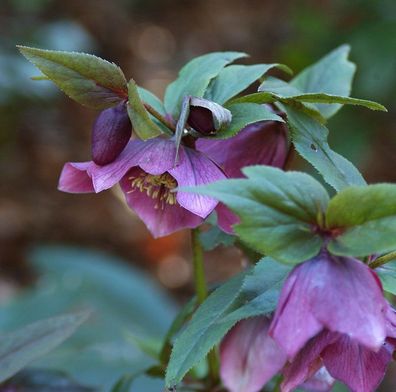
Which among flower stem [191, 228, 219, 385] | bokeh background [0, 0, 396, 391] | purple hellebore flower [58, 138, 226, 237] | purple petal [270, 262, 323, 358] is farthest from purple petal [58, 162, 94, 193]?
bokeh background [0, 0, 396, 391]

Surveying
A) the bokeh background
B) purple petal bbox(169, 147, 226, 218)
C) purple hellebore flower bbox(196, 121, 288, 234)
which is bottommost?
the bokeh background

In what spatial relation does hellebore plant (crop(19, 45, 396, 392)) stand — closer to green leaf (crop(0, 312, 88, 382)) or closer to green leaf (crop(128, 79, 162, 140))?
green leaf (crop(128, 79, 162, 140))

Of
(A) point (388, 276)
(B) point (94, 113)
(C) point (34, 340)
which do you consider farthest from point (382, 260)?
(B) point (94, 113)

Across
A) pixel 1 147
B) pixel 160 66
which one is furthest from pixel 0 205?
pixel 160 66

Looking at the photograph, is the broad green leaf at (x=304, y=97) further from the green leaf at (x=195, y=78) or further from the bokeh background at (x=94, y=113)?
the bokeh background at (x=94, y=113)

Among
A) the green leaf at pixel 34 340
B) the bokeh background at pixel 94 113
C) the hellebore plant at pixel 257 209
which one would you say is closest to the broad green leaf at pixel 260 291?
the hellebore plant at pixel 257 209

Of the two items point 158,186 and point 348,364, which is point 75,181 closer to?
point 158,186

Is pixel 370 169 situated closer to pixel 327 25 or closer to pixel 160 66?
pixel 327 25
